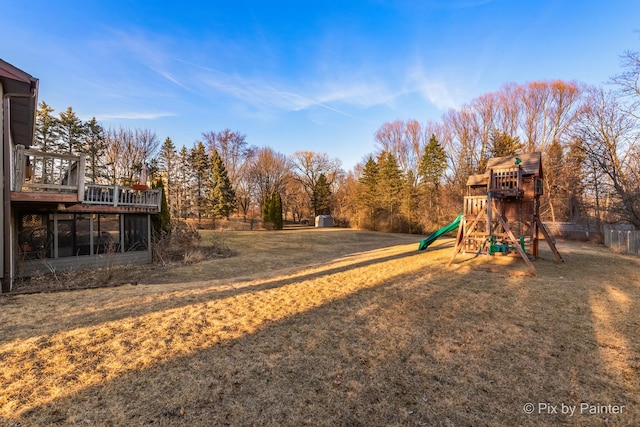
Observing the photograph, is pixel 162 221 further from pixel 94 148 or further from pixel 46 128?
pixel 46 128

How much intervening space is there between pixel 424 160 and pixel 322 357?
94.5ft

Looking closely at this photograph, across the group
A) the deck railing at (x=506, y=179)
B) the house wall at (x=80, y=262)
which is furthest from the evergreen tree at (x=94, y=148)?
the deck railing at (x=506, y=179)

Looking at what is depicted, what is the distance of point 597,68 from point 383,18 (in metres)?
12.0

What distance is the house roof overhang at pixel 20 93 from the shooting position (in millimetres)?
6445

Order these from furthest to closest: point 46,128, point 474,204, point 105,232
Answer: point 46,128
point 105,232
point 474,204

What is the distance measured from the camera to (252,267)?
10.4 metres

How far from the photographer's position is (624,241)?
14.1m

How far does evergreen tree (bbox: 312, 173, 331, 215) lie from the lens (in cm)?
4109

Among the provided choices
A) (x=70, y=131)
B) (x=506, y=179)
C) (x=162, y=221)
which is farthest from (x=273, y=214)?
(x=506, y=179)

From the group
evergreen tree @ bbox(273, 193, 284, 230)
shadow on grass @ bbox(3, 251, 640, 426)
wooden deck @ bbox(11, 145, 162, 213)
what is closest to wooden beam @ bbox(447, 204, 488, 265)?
shadow on grass @ bbox(3, 251, 640, 426)

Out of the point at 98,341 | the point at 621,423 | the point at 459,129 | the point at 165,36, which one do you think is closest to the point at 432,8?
the point at 165,36

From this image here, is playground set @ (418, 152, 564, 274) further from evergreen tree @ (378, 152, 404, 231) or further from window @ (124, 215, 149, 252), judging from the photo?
evergreen tree @ (378, 152, 404, 231)

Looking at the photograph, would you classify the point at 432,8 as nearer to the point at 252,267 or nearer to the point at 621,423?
the point at 252,267

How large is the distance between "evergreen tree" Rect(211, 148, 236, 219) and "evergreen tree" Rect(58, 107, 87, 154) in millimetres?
13047
